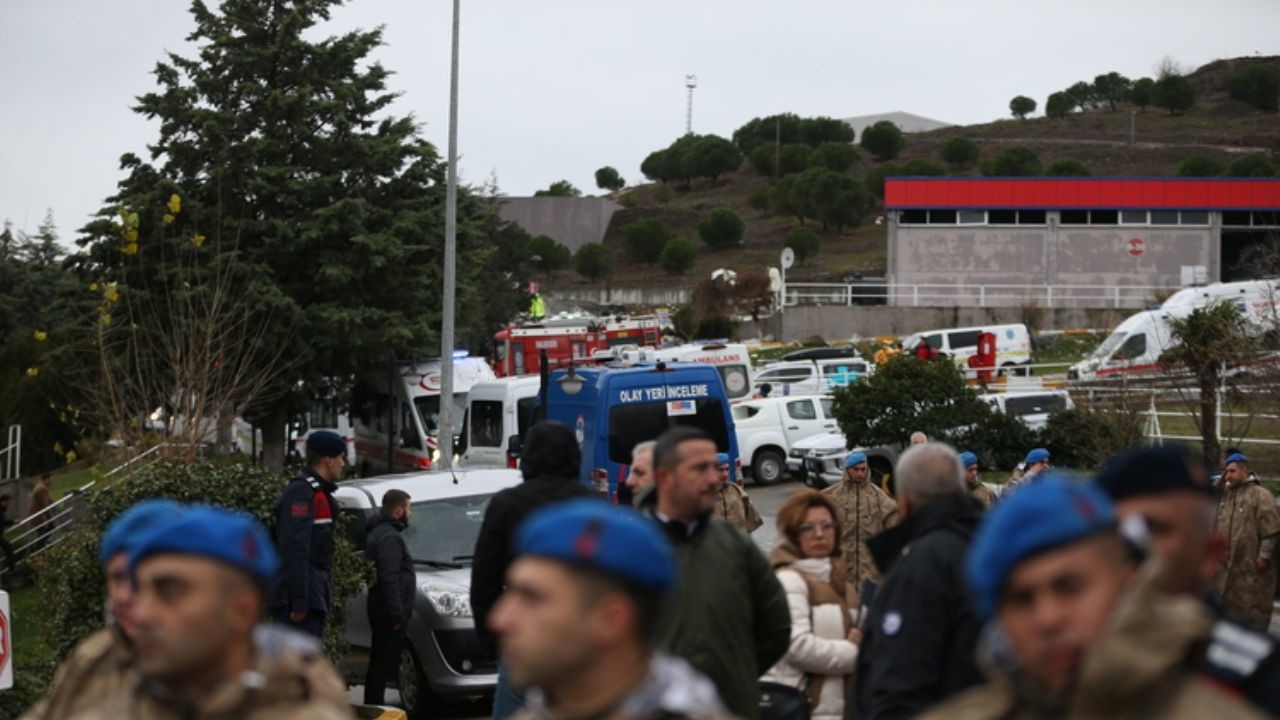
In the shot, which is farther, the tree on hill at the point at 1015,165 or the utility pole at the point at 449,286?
the tree on hill at the point at 1015,165

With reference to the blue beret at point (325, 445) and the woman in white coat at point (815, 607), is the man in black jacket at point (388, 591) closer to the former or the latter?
the blue beret at point (325, 445)

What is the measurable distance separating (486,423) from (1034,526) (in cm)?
2369

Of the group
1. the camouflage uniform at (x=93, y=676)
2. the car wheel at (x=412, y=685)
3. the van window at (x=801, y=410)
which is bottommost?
the car wheel at (x=412, y=685)

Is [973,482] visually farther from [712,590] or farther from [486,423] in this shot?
[486,423]

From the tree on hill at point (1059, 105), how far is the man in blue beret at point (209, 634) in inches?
5335

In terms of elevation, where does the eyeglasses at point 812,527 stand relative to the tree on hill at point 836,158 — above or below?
below

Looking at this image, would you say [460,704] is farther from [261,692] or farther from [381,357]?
[381,357]

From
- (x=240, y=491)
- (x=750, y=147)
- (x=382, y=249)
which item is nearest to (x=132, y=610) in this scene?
(x=240, y=491)

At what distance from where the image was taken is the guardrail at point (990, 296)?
169 ft

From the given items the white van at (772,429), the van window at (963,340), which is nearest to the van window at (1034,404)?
the white van at (772,429)

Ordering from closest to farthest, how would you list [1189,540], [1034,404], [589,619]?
[589,619] → [1189,540] → [1034,404]

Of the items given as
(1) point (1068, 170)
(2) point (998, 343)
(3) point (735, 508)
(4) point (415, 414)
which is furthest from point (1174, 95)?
(3) point (735, 508)

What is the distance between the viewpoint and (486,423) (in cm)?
2612

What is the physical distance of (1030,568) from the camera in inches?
105
